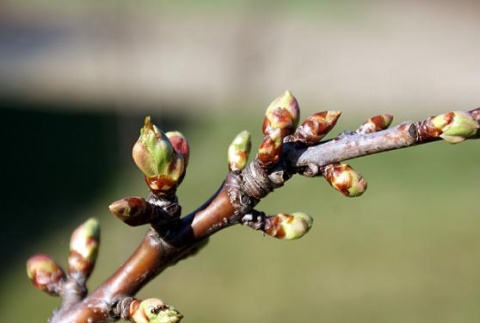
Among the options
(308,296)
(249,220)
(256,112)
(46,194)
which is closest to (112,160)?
(46,194)

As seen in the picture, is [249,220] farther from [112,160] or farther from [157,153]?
[112,160]

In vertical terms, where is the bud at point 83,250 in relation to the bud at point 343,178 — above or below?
below

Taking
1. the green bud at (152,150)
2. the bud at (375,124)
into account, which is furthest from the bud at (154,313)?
the bud at (375,124)

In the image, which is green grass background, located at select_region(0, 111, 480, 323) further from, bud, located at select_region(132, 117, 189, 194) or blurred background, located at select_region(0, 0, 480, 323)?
bud, located at select_region(132, 117, 189, 194)

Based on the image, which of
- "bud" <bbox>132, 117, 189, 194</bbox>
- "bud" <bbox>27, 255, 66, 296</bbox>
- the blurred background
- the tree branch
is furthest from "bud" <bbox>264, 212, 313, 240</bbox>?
the blurred background

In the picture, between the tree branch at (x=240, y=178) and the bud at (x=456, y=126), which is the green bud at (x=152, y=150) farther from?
the bud at (x=456, y=126)

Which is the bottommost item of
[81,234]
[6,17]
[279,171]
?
[6,17]
